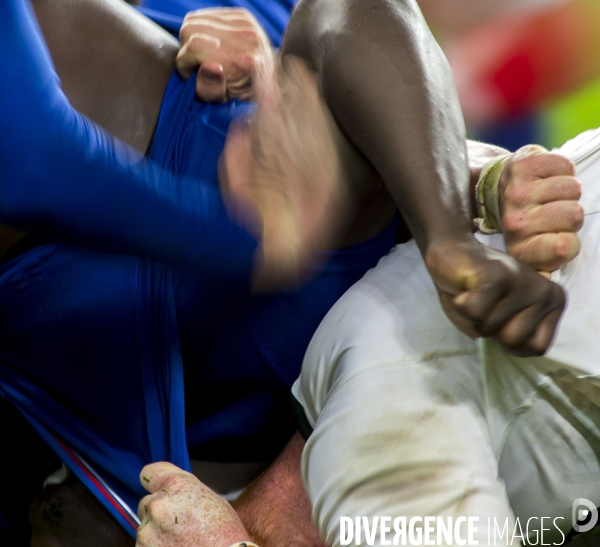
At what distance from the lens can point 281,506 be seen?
70 cm

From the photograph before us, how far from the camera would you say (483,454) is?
526mm

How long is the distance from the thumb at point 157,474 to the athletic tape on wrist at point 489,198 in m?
0.37

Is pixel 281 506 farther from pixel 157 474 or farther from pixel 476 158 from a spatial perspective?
pixel 476 158

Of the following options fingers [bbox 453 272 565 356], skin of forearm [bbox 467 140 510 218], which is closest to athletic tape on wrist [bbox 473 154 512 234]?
skin of forearm [bbox 467 140 510 218]

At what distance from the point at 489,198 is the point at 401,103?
0.11 m

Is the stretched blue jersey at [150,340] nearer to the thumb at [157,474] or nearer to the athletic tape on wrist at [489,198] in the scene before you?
the thumb at [157,474]

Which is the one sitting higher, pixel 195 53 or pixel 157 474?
pixel 195 53

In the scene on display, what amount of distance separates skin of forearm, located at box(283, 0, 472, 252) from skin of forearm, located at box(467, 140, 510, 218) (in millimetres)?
48

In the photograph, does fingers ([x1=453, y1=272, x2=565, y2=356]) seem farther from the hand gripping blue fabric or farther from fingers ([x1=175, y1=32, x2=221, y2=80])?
fingers ([x1=175, y1=32, x2=221, y2=80])

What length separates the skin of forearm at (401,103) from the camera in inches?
21.8

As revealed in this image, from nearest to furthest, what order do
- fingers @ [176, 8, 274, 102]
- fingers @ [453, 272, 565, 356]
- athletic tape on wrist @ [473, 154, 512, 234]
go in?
fingers @ [453, 272, 565, 356] → athletic tape on wrist @ [473, 154, 512, 234] → fingers @ [176, 8, 274, 102]

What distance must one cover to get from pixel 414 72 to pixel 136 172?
10.0 inches

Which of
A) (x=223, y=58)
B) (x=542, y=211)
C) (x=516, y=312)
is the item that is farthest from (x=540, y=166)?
(x=223, y=58)

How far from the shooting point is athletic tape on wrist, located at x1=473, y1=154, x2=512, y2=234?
0.59m
